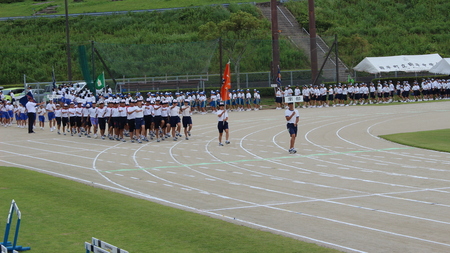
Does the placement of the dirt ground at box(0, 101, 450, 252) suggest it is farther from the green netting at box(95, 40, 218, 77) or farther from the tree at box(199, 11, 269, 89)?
the tree at box(199, 11, 269, 89)

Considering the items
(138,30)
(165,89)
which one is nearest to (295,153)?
(165,89)

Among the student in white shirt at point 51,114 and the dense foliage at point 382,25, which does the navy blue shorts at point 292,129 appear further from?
the dense foliage at point 382,25

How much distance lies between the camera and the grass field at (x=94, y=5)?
3327 inches

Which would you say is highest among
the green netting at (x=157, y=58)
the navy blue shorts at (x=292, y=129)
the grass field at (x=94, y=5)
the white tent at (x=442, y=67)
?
the grass field at (x=94, y=5)

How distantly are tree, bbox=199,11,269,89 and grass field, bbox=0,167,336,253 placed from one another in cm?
3857

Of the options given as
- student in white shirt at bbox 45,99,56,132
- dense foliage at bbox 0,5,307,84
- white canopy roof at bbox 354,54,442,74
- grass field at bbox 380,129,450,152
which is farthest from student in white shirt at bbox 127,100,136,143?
white canopy roof at bbox 354,54,442,74

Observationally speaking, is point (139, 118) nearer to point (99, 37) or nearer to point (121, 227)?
point (121, 227)

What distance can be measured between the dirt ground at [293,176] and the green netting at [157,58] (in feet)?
65.8

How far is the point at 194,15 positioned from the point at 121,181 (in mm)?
58423

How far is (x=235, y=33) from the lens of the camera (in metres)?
59.9

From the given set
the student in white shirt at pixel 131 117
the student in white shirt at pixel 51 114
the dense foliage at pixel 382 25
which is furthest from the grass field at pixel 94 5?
the student in white shirt at pixel 131 117

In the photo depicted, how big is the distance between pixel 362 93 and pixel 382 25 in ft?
88.9

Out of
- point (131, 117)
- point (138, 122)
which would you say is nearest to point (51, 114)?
point (131, 117)

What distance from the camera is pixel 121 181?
16.6 meters
